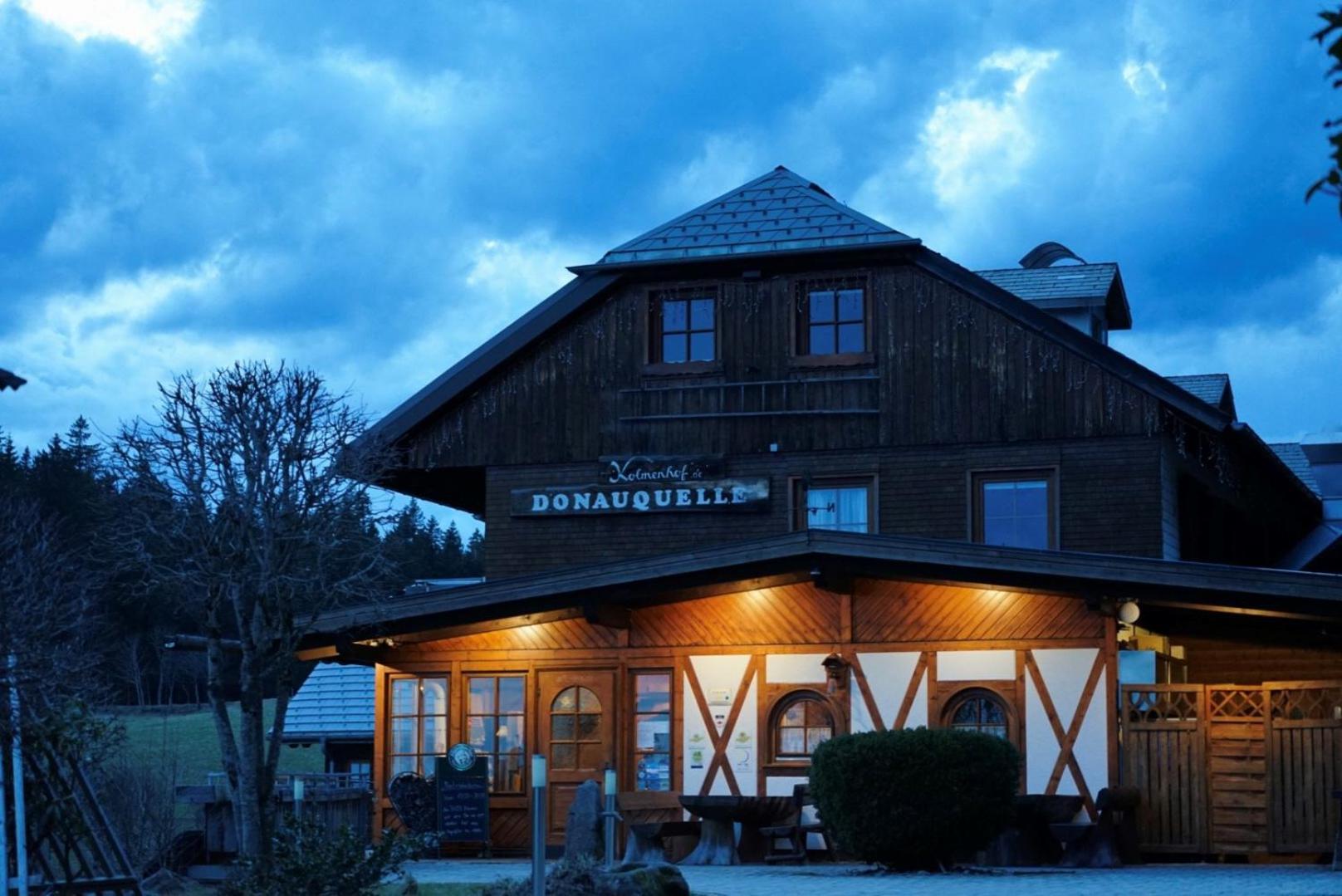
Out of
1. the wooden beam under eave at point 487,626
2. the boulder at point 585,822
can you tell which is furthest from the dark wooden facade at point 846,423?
the boulder at point 585,822

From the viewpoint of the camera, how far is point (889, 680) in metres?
20.1

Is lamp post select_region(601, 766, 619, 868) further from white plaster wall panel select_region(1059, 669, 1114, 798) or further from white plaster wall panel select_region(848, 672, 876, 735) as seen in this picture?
white plaster wall panel select_region(1059, 669, 1114, 798)

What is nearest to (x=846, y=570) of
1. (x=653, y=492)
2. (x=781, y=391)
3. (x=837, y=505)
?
(x=837, y=505)

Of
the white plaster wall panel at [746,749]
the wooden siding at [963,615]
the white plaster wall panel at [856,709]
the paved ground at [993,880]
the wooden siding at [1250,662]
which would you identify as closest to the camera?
the paved ground at [993,880]

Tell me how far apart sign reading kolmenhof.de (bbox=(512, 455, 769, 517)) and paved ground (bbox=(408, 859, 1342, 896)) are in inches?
216

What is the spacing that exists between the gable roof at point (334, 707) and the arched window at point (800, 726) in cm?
1814

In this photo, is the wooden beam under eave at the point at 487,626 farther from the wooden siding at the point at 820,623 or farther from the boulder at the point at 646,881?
the boulder at the point at 646,881

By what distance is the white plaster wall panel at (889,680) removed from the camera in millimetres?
19984

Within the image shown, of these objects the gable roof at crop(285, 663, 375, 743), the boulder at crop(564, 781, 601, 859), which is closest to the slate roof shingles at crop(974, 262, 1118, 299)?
the boulder at crop(564, 781, 601, 859)

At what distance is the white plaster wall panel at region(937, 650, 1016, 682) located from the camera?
19.7m

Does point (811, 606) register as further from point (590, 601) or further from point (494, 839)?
point (494, 839)

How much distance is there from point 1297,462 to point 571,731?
50.5 feet

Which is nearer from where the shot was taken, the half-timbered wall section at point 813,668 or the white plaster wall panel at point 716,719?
the half-timbered wall section at point 813,668

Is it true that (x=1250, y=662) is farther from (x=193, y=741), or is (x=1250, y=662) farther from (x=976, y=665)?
(x=193, y=741)
